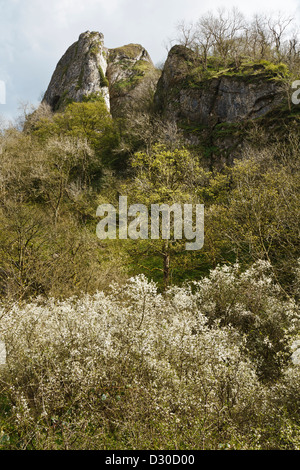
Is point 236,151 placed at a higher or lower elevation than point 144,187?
higher

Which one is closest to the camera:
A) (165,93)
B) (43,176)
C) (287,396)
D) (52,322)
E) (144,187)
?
(287,396)

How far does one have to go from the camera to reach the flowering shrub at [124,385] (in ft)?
14.4

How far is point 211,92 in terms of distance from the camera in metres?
31.3

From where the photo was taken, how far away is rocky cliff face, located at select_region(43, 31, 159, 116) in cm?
6016

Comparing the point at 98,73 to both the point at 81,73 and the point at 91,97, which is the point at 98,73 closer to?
the point at 81,73

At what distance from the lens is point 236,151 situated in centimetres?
2566

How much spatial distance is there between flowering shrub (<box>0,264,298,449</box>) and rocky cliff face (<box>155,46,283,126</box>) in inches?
1060

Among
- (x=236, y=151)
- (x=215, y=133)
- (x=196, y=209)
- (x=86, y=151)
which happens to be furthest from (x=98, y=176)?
(x=196, y=209)

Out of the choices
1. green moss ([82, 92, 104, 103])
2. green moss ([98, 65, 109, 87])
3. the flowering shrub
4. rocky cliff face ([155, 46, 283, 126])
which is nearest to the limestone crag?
green moss ([98, 65, 109, 87])

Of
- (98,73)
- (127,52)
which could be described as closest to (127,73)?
(98,73)

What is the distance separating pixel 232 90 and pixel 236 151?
9.38m

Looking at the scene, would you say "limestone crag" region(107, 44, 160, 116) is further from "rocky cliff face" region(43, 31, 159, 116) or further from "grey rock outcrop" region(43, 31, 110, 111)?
"grey rock outcrop" region(43, 31, 110, 111)

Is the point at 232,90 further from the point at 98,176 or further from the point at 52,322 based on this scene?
the point at 52,322

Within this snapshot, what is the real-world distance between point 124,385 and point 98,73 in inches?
2870
